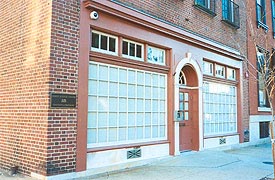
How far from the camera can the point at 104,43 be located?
25.3 feet

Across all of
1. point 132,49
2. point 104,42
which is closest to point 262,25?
point 132,49

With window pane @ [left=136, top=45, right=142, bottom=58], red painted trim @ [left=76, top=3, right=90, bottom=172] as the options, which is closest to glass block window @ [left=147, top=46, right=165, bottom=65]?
window pane @ [left=136, top=45, right=142, bottom=58]

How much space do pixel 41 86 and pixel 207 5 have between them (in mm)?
7955

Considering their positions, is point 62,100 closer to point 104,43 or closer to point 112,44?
point 104,43

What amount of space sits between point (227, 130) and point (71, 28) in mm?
8813

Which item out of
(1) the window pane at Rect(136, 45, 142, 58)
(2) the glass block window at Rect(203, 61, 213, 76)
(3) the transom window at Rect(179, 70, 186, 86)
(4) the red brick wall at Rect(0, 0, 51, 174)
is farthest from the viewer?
(2) the glass block window at Rect(203, 61, 213, 76)

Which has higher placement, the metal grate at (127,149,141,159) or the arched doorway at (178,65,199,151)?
the arched doorway at (178,65,199,151)

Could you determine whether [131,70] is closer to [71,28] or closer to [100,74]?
[100,74]

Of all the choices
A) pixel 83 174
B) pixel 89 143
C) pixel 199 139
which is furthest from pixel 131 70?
pixel 199 139

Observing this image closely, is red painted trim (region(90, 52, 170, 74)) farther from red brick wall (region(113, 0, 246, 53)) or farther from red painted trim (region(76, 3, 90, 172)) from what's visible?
red brick wall (region(113, 0, 246, 53))

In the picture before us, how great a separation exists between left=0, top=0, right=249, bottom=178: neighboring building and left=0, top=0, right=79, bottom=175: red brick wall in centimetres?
2

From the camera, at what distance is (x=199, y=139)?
10.7 meters

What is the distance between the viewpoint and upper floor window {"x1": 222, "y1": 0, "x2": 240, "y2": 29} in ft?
42.4

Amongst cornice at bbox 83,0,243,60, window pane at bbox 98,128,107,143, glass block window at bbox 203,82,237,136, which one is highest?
cornice at bbox 83,0,243,60
